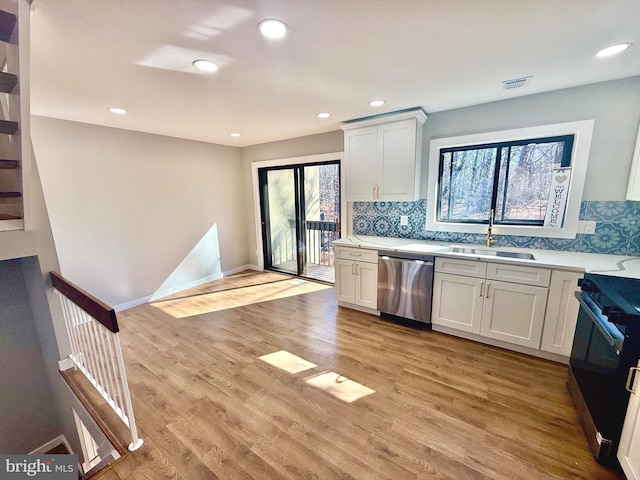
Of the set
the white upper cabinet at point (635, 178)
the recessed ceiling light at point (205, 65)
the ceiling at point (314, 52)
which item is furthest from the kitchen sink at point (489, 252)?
the recessed ceiling light at point (205, 65)

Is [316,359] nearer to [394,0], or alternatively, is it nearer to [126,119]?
[394,0]

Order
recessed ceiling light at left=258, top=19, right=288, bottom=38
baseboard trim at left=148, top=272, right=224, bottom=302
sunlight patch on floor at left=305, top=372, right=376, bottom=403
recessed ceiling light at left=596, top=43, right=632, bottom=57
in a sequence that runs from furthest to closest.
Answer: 1. baseboard trim at left=148, top=272, right=224, bottom=302
2. sunlight patch on floor at left=305, top=372, right=376, bottom=403
3. recessed ceiling light at left=596, top=43, right=632, bottom=57
4. recessed ceiling light at left=258, top=19, right=288, bottom=38

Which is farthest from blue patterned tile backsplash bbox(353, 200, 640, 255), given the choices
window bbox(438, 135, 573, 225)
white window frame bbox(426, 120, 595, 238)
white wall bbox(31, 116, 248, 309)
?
white wall bbox(31, 116, 248, 309)

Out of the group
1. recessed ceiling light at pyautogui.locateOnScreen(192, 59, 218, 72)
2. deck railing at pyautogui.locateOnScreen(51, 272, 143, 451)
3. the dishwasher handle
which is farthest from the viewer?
the dishwasher handle

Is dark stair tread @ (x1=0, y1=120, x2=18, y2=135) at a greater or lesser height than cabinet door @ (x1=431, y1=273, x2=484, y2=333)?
greater

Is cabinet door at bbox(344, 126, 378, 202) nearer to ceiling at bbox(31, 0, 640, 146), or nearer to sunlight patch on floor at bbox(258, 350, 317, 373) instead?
ceiling at bbox(31, 0, 640, 146)

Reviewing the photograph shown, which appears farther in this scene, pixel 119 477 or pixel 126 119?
pixel 126 119

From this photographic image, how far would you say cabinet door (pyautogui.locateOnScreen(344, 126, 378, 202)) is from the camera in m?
3.27

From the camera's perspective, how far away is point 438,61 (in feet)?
6.17

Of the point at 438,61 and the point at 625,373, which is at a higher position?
the point at 438,61

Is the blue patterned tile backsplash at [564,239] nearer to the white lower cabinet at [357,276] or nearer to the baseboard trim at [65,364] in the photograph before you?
the white lower cabinet at [357,276]

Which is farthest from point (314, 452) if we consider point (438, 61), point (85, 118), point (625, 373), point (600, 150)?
point (85, 118)

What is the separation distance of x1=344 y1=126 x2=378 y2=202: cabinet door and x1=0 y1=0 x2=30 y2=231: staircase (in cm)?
281

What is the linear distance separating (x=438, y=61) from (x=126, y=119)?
326cm
